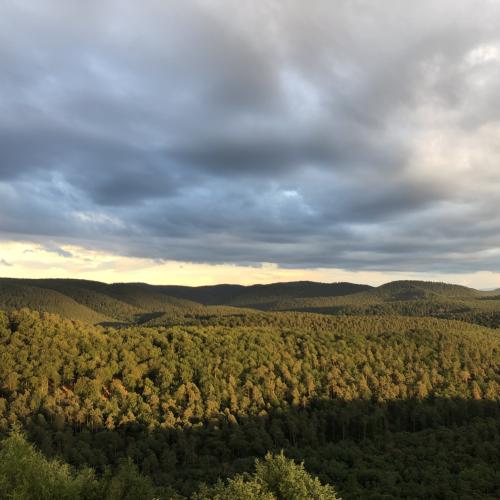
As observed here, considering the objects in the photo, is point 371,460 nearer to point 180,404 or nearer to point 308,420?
point 308,420

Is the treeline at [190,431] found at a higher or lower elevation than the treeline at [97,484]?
lower

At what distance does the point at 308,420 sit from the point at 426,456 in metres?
47.8

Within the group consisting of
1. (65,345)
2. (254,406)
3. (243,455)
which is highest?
(65,345)

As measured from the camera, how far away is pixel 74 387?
566 ft

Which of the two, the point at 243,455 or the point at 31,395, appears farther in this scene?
the point at 243,455

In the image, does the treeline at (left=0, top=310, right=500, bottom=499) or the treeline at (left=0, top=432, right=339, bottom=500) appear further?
the treeline at (left=0, top=310, right=500, bottom=499)

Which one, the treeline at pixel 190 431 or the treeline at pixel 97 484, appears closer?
the treeline at pixel 97 484

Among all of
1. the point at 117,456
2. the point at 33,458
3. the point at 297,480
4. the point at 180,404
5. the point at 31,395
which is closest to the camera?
the point at 33,458

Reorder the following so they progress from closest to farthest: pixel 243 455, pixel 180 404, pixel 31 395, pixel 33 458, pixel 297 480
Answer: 1. pixel 33 458
2. pixel 297 480
3. pixel 31 395
4. pixel 243 455
5. pixel 180 404

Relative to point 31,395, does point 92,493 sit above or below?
above

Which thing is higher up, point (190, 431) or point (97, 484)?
point (97, 484)

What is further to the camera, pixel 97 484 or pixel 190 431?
pixel 190 431

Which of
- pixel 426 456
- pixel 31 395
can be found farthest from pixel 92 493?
pixel 426 456

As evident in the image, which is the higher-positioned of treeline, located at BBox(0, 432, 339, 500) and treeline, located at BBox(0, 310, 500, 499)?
treeline, located at BBox(0, 432, 339, 500)
